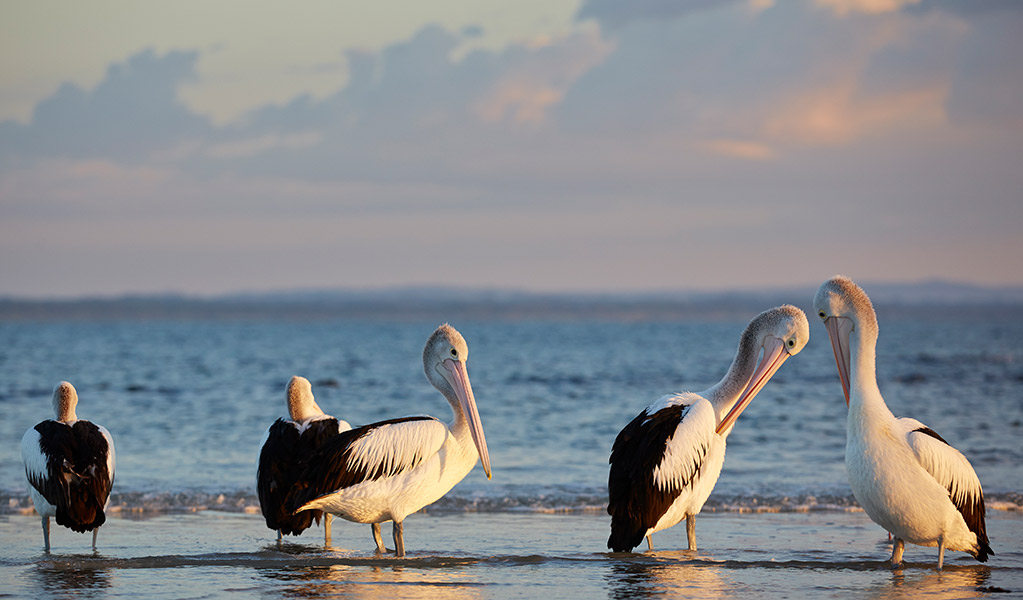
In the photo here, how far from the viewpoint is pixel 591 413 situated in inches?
667

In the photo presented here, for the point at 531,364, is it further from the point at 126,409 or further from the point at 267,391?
the point at 126,409

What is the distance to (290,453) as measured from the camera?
23.8 ft

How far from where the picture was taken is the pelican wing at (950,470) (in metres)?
5.87

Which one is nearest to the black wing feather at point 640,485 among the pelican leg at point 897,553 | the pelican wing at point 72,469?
the pelican leg at point 897,553

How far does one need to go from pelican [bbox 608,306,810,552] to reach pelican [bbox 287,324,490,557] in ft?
2.80

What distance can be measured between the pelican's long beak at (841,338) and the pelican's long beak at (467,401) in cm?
209

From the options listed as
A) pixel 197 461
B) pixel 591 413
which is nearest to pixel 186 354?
pixel 591 413

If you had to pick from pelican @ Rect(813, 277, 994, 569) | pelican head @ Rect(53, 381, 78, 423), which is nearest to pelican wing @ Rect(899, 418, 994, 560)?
pelican @ Rect(813, 277, 994, 569)

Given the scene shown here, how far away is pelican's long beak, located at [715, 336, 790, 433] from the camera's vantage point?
6699mm

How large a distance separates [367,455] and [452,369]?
844 millimetres

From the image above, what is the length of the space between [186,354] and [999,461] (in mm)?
34325

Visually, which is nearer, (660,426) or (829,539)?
(660,426)

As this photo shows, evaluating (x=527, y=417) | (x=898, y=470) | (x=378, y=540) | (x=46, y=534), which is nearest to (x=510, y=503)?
(x=378, y=540)

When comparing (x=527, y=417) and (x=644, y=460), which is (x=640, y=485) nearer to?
(x=644, y=460)
